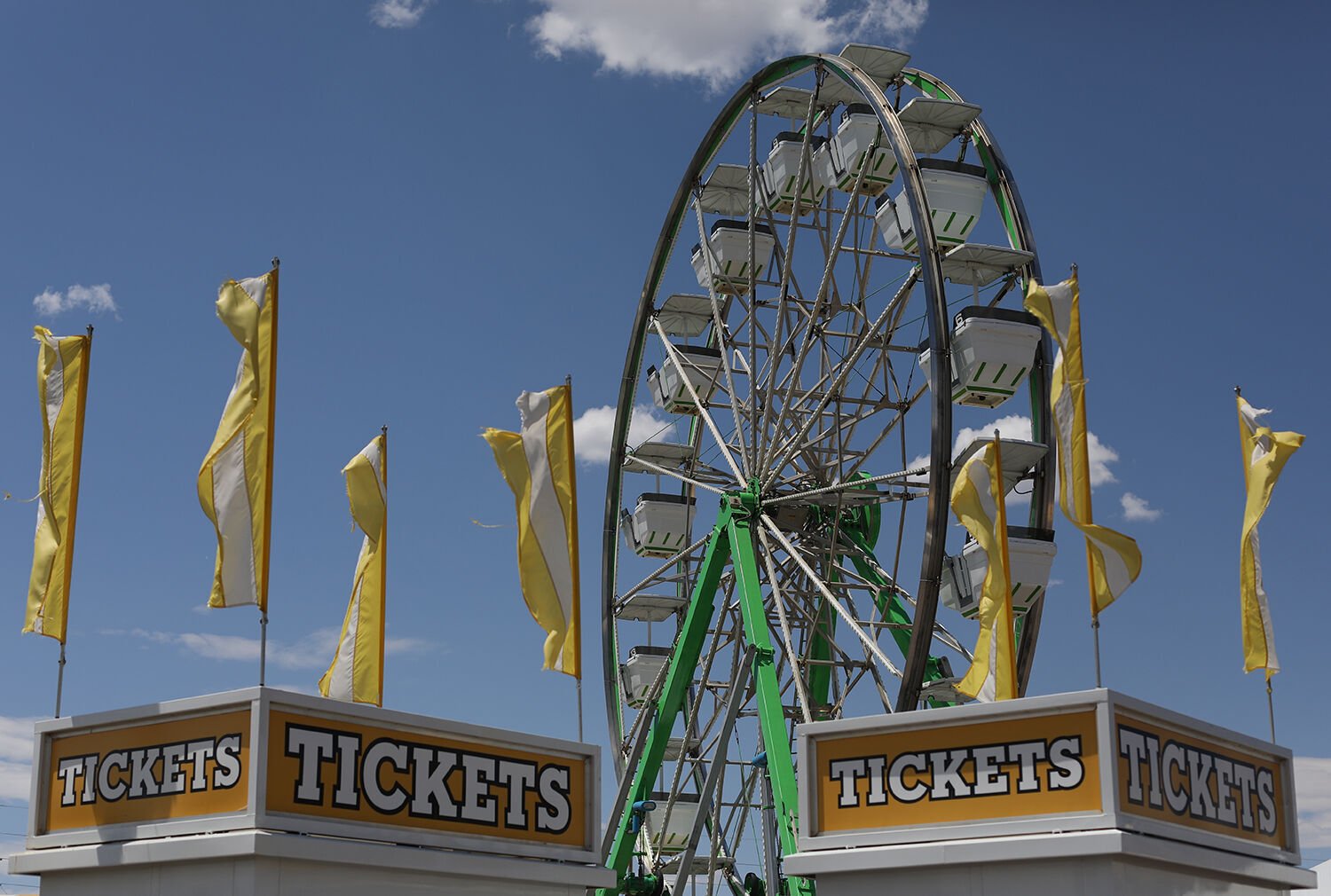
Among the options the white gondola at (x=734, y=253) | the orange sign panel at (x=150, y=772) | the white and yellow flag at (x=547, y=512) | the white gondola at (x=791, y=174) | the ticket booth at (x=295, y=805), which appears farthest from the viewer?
the white gondola at (x=734, y=253)

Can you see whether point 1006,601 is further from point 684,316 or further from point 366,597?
point 684,316

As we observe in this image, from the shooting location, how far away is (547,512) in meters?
14.4

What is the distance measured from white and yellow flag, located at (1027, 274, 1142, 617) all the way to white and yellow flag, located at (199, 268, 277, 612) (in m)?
6.24

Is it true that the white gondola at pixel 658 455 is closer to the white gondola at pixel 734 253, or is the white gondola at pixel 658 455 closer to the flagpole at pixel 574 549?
the white gondola at pixel 734 253

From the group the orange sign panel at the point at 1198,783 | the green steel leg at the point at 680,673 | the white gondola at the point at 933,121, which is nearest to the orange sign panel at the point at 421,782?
the orange sign panel at the point at 1198,783

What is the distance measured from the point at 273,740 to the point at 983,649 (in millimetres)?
6164

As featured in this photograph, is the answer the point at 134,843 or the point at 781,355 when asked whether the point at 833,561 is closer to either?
the point at 781,355

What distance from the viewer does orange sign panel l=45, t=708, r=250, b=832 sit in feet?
35.6

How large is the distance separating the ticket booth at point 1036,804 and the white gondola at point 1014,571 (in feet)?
26.1

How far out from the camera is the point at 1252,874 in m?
12.1

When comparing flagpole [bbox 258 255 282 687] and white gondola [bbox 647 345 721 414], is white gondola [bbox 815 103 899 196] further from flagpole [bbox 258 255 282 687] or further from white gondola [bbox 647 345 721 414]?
flagpole [bbox 258 255 282 687]

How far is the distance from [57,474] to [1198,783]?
8.99 m

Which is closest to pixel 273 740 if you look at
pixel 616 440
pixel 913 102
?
pixel 913 102

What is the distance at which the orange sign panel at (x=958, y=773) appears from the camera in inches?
438
